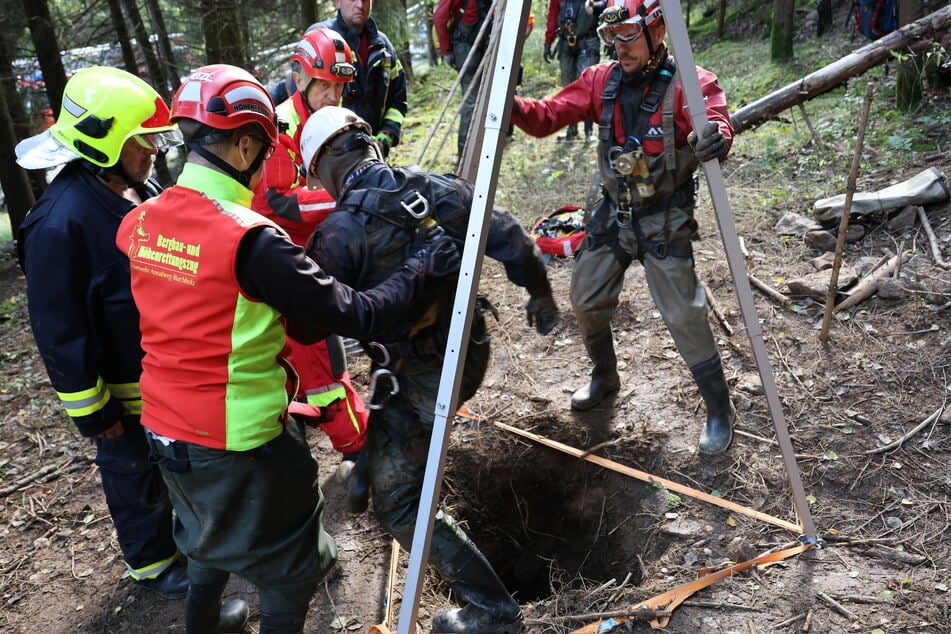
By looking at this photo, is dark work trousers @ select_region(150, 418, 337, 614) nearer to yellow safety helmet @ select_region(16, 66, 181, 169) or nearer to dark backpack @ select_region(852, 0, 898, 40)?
yellow safety helmet @ select_region(16, 66, 181, 169)

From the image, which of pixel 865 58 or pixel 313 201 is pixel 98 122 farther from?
pixel 865 58

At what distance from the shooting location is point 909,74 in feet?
22.7

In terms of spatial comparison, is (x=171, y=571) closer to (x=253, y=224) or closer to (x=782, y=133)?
(x=253, y=224)

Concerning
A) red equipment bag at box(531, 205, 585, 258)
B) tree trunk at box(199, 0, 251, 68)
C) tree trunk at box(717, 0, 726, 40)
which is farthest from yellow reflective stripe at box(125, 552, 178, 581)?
tree trunk at box(717, 0, 726, 40)

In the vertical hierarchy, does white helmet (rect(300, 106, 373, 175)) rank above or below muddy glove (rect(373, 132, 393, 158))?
above

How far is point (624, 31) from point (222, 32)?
24.5ft

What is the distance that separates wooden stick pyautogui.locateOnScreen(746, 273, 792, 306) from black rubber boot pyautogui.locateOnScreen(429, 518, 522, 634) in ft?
10.0

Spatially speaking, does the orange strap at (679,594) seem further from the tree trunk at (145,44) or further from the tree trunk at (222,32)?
the tree trunk at (145,44)

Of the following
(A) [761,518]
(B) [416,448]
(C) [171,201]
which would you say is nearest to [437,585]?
(B) [416,448]

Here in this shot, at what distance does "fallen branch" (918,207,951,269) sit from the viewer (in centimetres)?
492

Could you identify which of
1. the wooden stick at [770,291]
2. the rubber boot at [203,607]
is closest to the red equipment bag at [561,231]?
the wooden stick at [770,291]

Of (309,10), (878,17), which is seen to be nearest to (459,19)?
(309,10)

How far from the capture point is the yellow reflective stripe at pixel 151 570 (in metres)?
3.53

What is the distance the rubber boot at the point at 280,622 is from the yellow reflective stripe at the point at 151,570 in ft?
3.67
